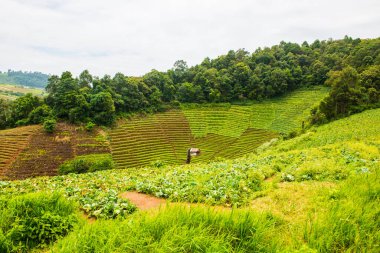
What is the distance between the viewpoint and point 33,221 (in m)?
4.52

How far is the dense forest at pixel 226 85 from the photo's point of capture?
49375mm

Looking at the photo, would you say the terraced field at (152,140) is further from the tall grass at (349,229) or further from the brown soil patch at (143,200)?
the tall grass at (349,229)

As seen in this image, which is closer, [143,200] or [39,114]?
[143,200]

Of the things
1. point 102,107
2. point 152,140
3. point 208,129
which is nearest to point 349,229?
point 152,140

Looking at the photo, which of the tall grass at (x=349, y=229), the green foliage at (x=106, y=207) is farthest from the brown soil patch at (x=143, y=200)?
the tall grass at (x=349, y=229)

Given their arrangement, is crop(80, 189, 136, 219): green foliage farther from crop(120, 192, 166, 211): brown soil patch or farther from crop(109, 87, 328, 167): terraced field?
crop(109, 87, 328, 167): terraced field

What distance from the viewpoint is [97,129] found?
62.2 metres

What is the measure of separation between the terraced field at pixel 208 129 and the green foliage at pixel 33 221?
158ft

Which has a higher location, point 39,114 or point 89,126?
point 39,114

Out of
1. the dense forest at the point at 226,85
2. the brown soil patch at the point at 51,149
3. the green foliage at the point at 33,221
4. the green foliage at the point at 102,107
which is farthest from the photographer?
the green foliage at the point at 102,107

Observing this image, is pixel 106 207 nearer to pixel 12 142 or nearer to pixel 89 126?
pixel 12 142

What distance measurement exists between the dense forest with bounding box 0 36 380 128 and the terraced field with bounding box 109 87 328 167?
4.82 metres

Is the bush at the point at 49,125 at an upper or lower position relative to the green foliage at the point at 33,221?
lower

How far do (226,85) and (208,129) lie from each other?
23.1m
